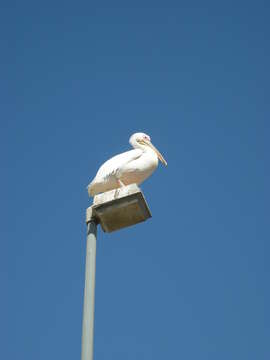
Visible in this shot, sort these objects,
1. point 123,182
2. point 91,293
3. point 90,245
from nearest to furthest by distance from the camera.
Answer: point 91,293, point 90,245, point 123,182

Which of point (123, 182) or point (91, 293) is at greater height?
point (123, 182)

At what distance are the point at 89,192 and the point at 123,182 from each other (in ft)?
1.54

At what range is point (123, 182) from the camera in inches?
349

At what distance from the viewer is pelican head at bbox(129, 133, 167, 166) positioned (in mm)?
10508

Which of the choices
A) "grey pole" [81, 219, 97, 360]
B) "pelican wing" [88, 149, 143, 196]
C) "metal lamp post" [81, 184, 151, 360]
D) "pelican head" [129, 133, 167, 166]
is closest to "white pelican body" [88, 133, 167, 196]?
"pelican wing" [88, 149, 143, 196]

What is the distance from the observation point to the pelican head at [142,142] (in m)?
10.5

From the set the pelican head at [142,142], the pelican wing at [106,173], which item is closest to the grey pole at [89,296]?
the pelican wing at [106,173]

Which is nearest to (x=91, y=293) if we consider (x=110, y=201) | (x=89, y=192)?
(x=110, y=201)

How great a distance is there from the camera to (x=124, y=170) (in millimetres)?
8922

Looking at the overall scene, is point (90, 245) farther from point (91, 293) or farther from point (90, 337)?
point (90, 337)

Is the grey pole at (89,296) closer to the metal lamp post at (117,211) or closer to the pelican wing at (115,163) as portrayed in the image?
the metal lamp post at (117,211)

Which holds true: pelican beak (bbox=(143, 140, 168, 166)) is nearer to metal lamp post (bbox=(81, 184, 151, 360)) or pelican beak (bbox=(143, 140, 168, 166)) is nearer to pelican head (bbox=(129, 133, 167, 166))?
pelican head (bbox=(129, 133, 167, 166))

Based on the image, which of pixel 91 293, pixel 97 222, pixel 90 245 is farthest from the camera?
pixel 97 222

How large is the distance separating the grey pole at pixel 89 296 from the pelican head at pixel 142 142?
323 centimetres
